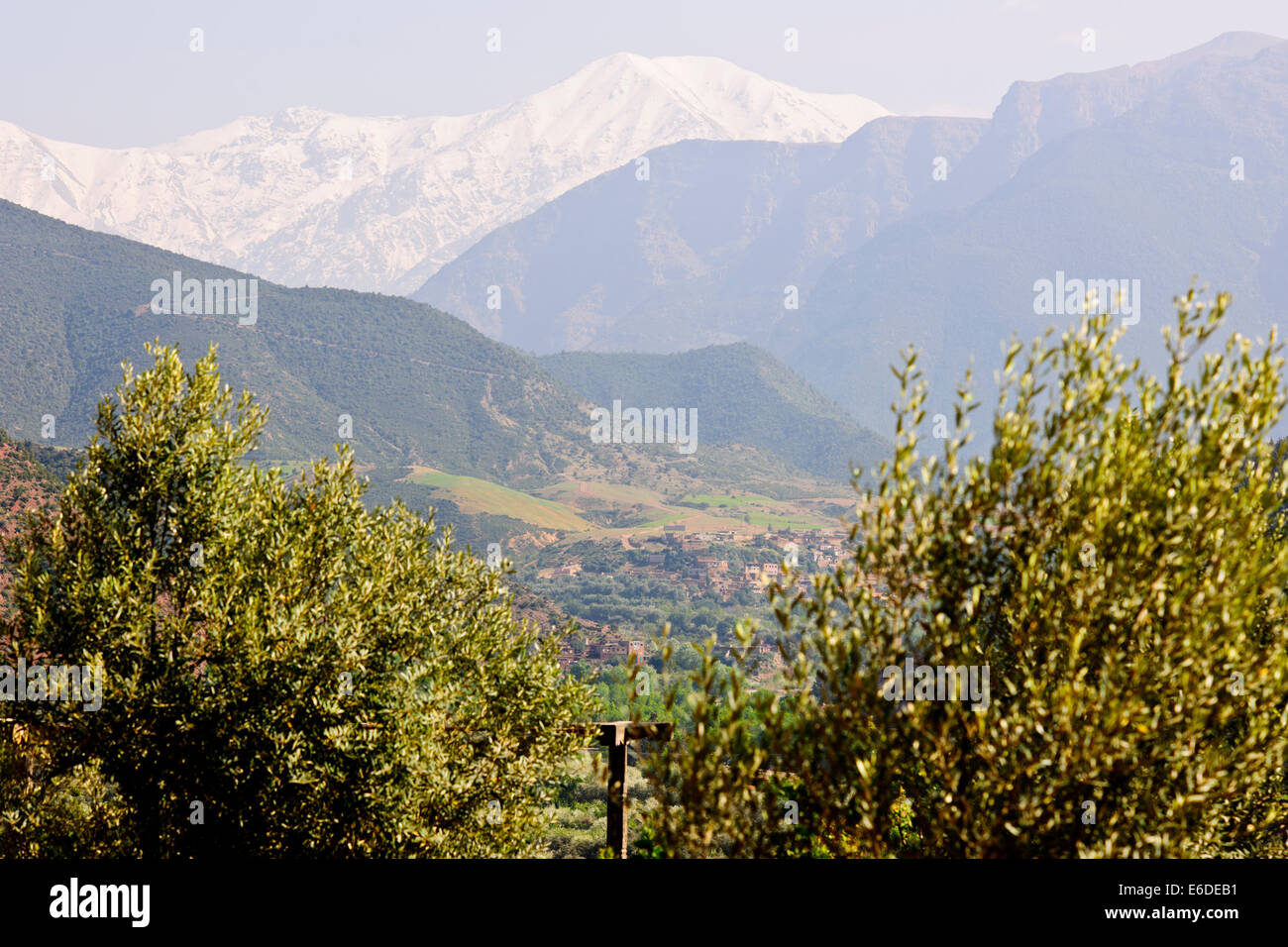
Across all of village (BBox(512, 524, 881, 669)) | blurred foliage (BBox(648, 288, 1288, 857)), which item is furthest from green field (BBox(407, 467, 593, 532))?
blurred foliage (BBox(648, 288, 1288, 857))

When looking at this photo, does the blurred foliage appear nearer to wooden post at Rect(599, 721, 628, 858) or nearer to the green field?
wooden post at Rect(599, 721, 628, 858)

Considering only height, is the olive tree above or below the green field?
below

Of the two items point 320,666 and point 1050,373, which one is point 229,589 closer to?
point 320,666

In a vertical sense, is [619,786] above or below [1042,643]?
below

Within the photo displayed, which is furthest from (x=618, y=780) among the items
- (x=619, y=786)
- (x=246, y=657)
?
(x=246, y=657)

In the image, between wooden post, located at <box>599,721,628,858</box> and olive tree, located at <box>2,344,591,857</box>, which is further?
wooden post, located at <box>599,721,628,858</box>

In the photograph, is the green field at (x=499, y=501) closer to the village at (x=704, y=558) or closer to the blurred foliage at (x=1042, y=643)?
the village at (x=704, y=558)

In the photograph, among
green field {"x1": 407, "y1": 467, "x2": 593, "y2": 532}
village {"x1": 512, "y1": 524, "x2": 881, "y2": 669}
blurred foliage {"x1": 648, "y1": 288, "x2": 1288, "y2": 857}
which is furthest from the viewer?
green field {"x1": 407, "y1": 467, "x2": 593, "y2": 532}

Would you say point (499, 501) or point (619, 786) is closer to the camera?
point (619, 786)

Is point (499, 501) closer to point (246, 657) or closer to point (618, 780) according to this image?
point (618, 780)

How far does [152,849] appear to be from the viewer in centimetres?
892
